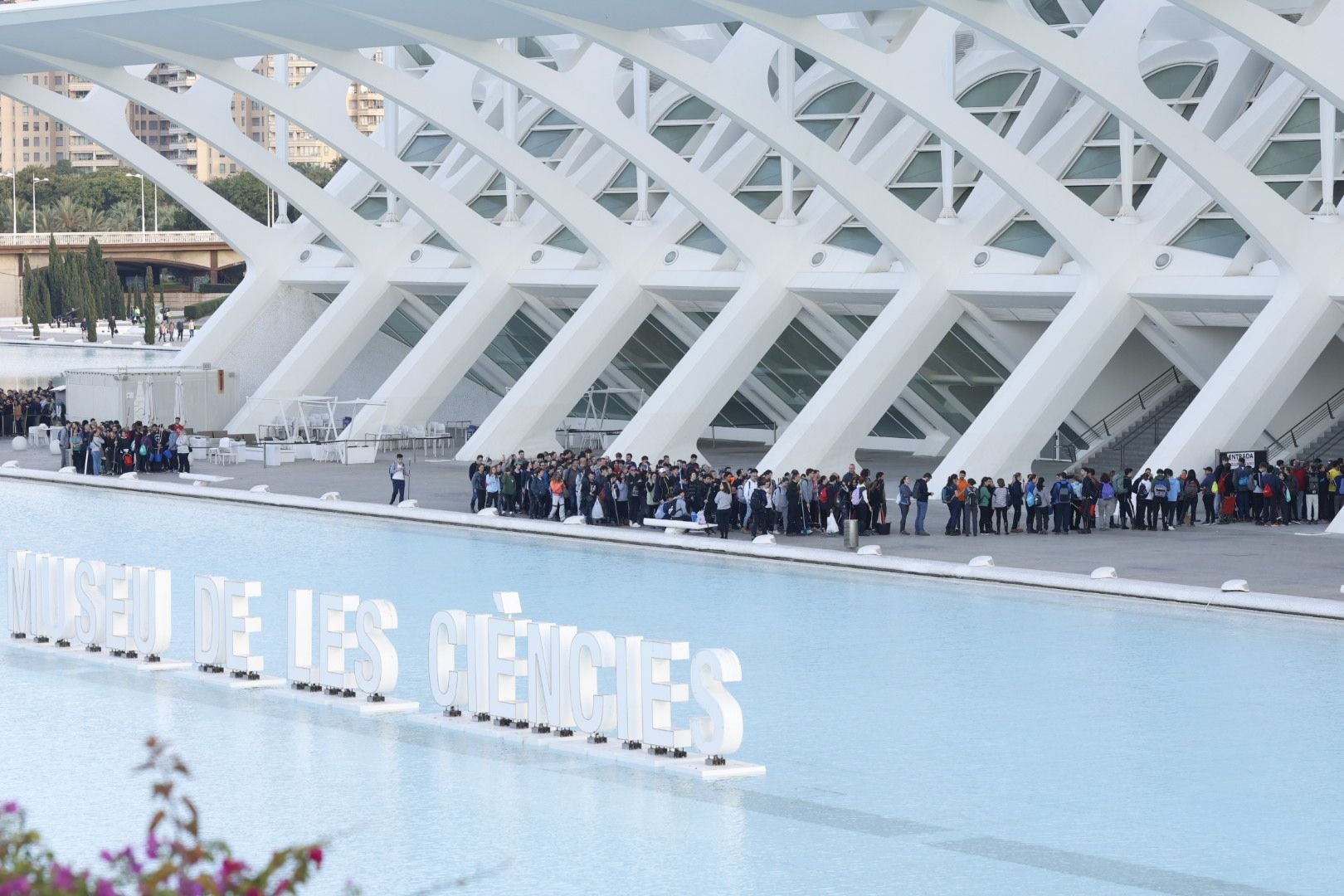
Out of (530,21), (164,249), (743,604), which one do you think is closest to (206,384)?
(530,21)

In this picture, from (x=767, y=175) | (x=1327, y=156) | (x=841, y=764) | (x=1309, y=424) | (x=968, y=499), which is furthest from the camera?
(x=767, y=175)

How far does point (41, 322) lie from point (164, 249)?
1022cm

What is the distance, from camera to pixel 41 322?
96312 millimetres

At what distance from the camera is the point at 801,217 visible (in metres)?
33.2

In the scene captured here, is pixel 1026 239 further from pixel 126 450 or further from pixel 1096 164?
pixel 126 450

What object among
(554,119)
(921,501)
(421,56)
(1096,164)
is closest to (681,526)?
(921,501)

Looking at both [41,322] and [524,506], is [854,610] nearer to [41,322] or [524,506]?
[524,506]

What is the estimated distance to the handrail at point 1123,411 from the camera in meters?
31.8

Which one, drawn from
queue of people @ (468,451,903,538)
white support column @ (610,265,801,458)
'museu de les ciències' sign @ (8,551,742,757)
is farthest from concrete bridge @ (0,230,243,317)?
'museu de les ciències' sign @ (8,551,742,757)

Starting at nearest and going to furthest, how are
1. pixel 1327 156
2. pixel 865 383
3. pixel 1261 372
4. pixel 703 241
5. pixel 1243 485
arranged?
pixel 1243 485 → pixel 1261 372 → pixel 1327 156 → pixel 865 383 → pixel 703 241

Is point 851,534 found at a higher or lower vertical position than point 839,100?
lower

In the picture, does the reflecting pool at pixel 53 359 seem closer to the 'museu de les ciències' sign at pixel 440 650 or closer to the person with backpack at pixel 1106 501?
the person with backpack at pixel 1106 501

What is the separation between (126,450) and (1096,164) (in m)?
15.6

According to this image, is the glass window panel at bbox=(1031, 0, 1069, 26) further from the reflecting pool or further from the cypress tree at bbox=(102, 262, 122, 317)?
the cypress tree at bbox=(102, 262, 122, 317)
